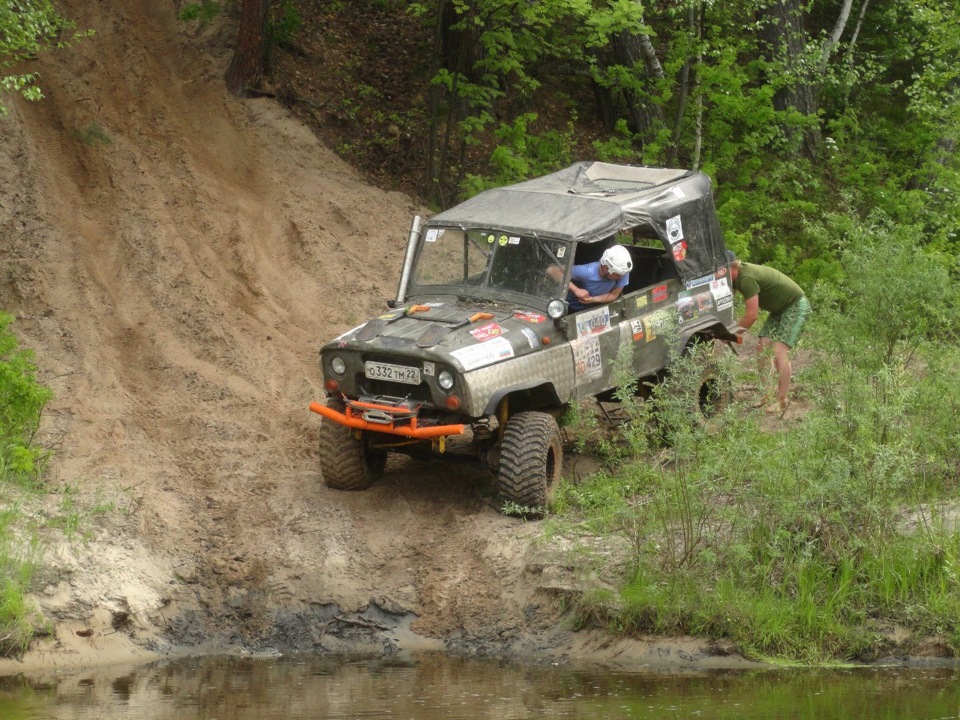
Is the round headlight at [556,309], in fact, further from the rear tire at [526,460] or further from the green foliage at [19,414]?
the green foliage at [19,414]

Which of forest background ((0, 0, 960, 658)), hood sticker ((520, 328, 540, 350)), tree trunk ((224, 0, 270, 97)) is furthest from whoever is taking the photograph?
tree trunk ((224, 0, 270, 97))

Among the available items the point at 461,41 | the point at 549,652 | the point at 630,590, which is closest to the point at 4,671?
the point at 549,652

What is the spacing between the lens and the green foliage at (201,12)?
658 inches

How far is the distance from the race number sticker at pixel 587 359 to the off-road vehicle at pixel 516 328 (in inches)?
0.4

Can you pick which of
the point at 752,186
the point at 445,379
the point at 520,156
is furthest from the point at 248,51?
the point at 445,379

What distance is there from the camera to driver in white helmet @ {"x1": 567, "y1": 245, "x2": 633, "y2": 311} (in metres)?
10.5

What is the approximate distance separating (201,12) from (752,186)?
7.37 metres

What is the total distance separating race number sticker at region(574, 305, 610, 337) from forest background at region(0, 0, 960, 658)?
2.94 feet

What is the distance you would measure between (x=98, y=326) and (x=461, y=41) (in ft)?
21.1

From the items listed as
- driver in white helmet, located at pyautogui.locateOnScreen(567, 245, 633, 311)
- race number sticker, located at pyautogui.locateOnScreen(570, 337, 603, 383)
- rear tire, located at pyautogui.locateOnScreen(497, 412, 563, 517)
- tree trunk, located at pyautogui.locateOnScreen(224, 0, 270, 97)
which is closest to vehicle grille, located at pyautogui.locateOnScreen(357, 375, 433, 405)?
rear tire, located at pyautogui.locateOnScreen(497, 412, 563, 517)

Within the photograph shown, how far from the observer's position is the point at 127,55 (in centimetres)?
1592

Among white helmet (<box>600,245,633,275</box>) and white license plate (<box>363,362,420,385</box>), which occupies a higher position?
white helmet (<box>600,245,633,275</box>)

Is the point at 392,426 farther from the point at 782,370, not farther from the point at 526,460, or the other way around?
the point at 782,370

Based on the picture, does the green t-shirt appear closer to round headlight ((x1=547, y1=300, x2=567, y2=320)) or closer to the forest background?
the forest background
